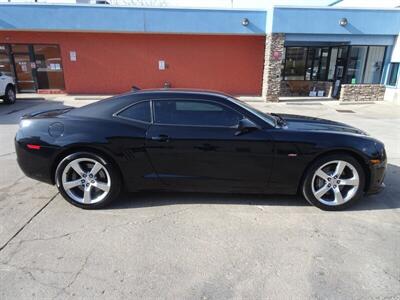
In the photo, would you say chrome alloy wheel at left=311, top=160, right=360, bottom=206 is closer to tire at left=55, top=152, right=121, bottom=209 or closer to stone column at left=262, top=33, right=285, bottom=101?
tire at left=55, top=152, right=121, bottom=209

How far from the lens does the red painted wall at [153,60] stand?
47.9ft

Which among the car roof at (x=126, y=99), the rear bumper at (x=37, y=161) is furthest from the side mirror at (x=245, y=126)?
the rear bumper at (x=37, y=161)

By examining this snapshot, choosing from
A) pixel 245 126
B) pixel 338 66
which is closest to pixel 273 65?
pixel 338 66

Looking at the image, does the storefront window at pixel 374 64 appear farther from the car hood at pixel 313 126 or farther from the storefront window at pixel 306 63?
the car hood at pixel 313 126

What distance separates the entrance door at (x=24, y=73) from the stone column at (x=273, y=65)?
1203 centimetres

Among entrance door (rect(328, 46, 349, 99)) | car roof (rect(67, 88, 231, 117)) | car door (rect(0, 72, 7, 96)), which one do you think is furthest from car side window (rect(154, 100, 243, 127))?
entrance door (rect(328, 46, 349, 99))

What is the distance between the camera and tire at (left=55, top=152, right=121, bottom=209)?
11.5 ft

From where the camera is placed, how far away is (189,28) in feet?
45.2

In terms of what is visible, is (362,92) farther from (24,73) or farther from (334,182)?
(24,73)

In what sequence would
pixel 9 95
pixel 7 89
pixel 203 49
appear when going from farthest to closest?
pixel 203 49
pixel 9 95
pixel 7 89

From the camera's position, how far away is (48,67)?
15195 mm

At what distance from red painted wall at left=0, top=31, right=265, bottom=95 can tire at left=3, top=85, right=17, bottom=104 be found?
3.05 meters

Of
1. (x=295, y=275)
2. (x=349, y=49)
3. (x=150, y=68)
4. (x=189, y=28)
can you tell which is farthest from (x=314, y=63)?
(x=295, y=275)

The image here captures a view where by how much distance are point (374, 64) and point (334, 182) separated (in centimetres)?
1356
